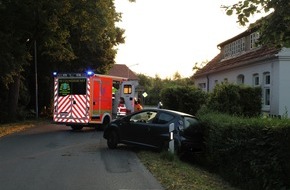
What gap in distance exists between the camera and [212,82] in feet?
115

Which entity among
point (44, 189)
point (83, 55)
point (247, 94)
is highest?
point (83, 55)

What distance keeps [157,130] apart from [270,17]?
25.6 feet

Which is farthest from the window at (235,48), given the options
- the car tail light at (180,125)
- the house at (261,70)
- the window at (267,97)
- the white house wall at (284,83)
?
the car tail light at (180,125)

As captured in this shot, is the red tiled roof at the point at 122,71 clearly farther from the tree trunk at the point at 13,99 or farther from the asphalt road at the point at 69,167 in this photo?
the asphalt road at the point at 69,167

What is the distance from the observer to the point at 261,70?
24.0m

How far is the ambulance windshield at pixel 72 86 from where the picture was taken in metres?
24.3

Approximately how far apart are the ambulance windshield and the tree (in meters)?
16.3

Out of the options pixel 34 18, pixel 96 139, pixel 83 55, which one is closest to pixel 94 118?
pixel 96 139

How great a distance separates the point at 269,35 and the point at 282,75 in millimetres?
13869

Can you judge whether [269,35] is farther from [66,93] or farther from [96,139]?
[66,93]

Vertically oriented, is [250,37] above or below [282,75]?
above

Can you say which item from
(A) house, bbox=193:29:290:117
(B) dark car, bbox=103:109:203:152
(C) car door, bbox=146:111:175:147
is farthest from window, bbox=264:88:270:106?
(C) car door, bbox=146:111:175:147

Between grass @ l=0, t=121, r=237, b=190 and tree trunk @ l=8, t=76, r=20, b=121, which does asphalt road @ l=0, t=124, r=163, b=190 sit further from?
tree trunk @ l=8, t=76, r=20, b=121

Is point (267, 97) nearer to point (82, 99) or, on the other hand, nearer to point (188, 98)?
point (188, 98)
